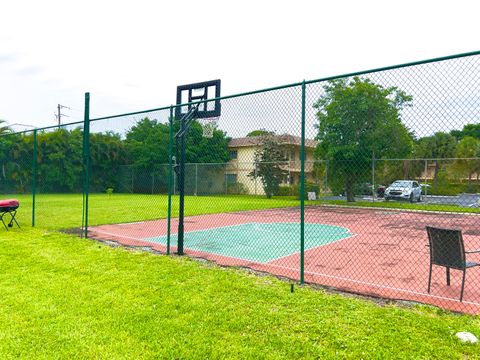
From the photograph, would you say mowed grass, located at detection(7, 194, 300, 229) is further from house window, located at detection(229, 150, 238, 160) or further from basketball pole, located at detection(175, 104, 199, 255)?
basketball pole, located at detection(175, 104, 199, 255)

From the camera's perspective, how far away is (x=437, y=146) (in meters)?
5.53

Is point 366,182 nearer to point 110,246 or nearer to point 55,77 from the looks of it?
point 110,246

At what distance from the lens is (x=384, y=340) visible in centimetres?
288

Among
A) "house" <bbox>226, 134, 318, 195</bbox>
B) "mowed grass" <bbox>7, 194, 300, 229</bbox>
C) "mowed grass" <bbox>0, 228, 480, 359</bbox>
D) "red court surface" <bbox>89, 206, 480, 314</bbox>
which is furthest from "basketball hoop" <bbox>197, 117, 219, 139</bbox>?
"mowed grass" <bbox>7, 194, 300, 229</bbox>

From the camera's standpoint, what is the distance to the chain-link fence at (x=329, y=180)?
4250 mm

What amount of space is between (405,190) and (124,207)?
11880 mm

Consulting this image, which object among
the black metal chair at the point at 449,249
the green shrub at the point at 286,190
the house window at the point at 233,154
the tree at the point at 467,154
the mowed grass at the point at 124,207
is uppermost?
Answer: the house window at the point at 233,154

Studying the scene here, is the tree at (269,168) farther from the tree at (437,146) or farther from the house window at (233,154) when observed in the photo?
the tree at (437,146)

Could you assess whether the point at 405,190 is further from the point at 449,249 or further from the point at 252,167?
the point at 449,249

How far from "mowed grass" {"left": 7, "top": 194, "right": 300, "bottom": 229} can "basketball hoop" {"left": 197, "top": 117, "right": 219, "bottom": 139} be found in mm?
4909

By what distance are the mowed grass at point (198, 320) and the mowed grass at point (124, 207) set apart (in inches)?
226

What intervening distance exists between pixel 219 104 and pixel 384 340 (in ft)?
13.6

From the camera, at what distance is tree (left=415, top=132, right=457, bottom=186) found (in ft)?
17.2

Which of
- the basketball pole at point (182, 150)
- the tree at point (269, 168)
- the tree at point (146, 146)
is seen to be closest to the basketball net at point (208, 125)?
the basketball pole at point (182, 150)
